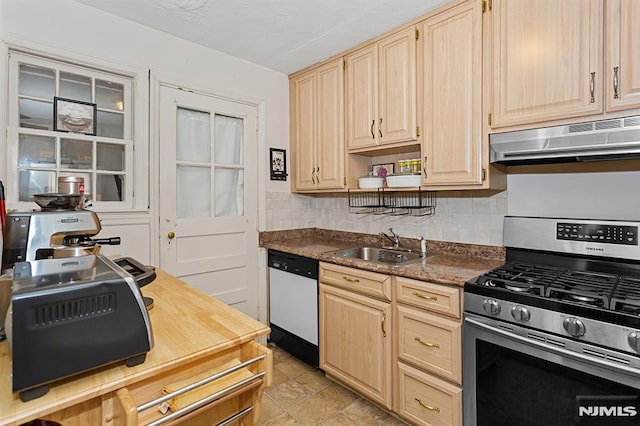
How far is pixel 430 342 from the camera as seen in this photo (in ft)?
5.87

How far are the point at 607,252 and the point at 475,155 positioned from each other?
81 centimetres

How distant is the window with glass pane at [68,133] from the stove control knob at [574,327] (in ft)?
8.34

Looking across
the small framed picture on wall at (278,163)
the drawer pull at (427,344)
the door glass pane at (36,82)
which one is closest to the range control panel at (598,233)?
the drawer pull at (427,344)

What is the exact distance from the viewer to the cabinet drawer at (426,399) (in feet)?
5.57

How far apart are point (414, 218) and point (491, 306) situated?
1.19 metres

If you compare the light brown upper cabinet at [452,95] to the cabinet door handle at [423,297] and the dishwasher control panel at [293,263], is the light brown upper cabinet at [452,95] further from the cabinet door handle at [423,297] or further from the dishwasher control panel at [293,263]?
the dishwasher control panel at [293,263]

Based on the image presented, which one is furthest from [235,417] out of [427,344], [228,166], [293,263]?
[228,166]

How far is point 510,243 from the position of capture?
2.07 m

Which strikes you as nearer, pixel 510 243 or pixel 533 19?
pixel 533 19

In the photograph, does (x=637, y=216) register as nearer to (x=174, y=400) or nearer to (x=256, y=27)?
(x=174, y=400)

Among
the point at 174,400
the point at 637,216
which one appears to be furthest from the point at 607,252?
the point at 174,400

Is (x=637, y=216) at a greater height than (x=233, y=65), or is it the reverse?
(x=233, y=65)

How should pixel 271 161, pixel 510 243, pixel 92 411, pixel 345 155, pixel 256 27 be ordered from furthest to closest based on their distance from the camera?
pixel 271 161 < pixel 345 155 < pixel 256 27 < pixel 510 243 < pixel 92 411

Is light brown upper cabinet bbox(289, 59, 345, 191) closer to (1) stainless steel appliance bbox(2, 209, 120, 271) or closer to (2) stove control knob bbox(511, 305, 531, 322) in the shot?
(2) stove control knob bbox(511, 305, 531, 322)
